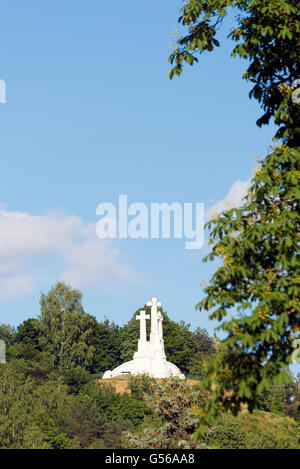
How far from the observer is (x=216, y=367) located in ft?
40.5

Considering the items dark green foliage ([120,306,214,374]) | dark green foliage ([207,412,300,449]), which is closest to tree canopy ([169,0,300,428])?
dark green foliage ([207,412,300,449])

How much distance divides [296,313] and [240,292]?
1159mm

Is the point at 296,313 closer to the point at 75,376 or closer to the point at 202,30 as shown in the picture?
the point at 202,30

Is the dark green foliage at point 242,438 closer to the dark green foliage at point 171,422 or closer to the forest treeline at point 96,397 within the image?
the forest treeline at point 96,397

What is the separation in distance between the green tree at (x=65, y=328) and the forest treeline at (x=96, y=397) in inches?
6.0

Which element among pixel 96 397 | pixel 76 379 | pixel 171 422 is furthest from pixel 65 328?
pixel 171 422

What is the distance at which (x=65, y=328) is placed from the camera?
97250mm

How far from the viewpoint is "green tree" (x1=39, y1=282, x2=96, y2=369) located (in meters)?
95.8

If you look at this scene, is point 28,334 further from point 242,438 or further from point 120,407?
point 242,438

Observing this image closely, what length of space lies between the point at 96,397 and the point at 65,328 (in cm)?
2600

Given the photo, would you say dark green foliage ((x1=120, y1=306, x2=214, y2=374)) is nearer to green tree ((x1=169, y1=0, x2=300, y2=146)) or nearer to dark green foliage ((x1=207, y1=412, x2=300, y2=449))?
dark green foliage ((x1=207, y1=412, x2=300, y2=449))

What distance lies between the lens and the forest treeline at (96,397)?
34.9 meters

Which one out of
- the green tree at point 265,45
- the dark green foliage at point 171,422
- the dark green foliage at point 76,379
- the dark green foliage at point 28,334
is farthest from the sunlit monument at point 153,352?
the green tree at point 265,45

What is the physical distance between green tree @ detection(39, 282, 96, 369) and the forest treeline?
153 mm
